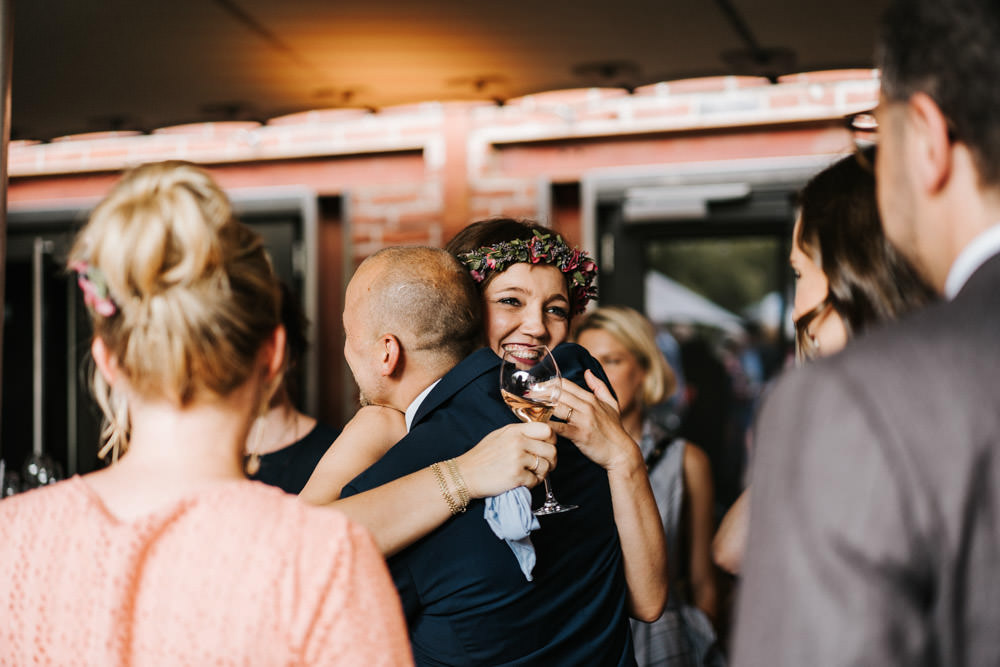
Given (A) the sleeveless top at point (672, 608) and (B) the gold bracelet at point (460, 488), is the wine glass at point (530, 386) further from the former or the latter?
(A) the sleeveless top at point (672, 608)

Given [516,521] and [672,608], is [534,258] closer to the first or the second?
[516,521]

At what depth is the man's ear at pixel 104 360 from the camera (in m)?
1.19

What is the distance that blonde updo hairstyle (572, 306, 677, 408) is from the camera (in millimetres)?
→ 3584

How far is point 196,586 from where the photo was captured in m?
1.08

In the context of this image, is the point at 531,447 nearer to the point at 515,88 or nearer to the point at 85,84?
the point at 515,88

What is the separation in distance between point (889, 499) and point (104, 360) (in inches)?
36.0

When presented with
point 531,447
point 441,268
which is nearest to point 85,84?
point 441,268

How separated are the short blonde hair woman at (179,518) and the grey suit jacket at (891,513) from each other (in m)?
0.48

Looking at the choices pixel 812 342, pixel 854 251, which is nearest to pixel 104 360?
pixel 854 251

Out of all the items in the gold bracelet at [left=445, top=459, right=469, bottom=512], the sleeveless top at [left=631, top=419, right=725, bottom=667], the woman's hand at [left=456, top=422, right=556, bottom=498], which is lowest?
the sleeveless top at [left=631, top=419, right=725, bottom=667]

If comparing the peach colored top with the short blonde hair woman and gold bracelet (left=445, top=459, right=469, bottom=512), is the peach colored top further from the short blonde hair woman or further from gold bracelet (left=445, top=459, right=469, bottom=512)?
gold bracelet (left=445, top=459, right=469, bottom=512)

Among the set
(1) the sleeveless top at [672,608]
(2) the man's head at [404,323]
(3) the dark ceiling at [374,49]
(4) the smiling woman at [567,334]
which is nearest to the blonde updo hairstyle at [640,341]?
(1) the sleeveless top at [672,608]

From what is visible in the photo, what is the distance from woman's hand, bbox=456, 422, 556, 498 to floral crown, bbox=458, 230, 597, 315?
55cm

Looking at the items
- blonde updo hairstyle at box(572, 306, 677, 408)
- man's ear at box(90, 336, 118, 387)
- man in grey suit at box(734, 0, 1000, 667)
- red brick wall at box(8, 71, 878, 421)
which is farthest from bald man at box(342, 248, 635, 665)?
red brick wall at box(8, 71, 878, 421)
